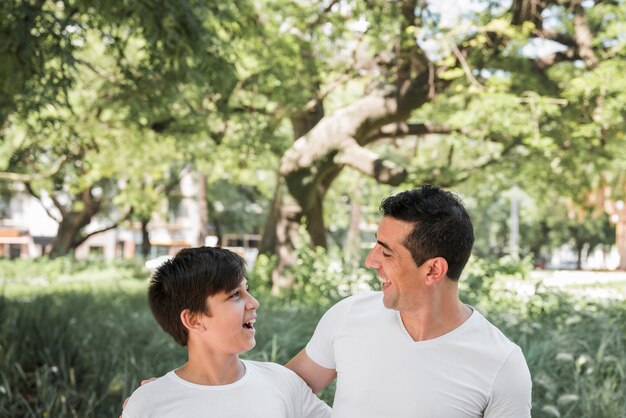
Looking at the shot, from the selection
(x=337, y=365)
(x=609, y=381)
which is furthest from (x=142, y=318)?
(x=337, y=365)

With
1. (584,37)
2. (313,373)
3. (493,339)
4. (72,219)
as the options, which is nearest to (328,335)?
(313,373)

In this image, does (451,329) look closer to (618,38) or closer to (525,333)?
(525,333)

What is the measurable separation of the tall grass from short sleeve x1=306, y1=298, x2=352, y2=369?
7.53ft

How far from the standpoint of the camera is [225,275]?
8.93 feet

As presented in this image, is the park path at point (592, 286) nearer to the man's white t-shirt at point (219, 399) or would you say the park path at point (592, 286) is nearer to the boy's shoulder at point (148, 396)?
the man's white t-shirt at point (219, 399)

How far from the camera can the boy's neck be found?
2678 millimetres

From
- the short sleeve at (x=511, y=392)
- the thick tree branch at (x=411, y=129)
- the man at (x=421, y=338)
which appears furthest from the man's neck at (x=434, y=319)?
the thick tree branch at (x=411, y=129)

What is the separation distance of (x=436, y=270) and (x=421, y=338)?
0.74ft

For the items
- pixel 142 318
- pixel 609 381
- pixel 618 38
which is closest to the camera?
pixel 609 381

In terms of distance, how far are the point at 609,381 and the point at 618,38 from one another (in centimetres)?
1013

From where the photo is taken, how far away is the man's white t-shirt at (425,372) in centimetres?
265

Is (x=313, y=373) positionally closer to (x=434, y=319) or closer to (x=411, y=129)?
(x=434, y=319)

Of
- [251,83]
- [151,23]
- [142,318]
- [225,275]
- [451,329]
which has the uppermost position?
[251,83]

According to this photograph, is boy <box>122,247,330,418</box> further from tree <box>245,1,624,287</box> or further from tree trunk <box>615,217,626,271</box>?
tree trunk <box>615,217,626,271</box>
